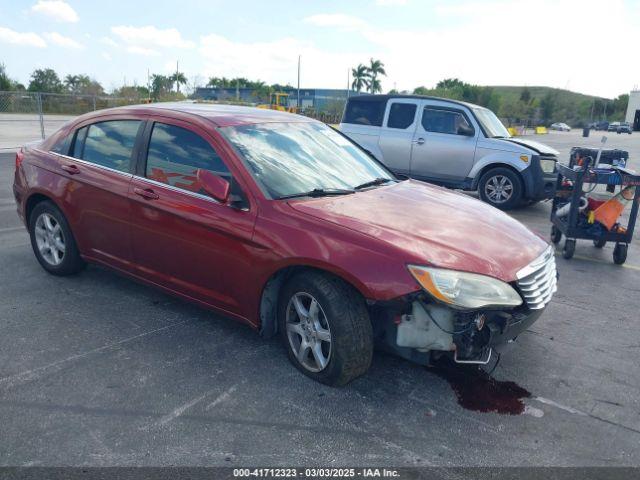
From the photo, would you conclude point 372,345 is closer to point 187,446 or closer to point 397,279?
point 397,279

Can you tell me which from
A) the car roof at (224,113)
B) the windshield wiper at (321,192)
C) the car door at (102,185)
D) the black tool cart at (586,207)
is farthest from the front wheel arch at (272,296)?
the black tool cart at (586,207)

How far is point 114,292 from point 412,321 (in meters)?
2.92

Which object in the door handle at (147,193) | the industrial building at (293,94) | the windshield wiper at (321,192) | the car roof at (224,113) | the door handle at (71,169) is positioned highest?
the industrial building at (293,94)

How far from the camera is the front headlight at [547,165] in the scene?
962cm

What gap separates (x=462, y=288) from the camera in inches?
114

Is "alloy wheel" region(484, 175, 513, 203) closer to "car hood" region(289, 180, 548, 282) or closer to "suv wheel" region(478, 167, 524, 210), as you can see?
"suv wheel" region(478, 167, 524, 210)

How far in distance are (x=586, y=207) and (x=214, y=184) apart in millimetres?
4898

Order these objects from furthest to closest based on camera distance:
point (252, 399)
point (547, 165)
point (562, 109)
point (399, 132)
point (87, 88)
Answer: point (562, 109), point (87, 88), point (399, 132), point (547, 165), point (252, 399)

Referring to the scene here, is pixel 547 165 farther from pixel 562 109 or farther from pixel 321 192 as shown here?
pixel 562 109

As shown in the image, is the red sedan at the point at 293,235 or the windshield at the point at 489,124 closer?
the red sedan at the point at 293,235

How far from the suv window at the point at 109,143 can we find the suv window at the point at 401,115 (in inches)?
273

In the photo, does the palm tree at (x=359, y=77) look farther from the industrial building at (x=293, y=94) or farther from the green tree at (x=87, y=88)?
the green tree at (x=87, y=88)

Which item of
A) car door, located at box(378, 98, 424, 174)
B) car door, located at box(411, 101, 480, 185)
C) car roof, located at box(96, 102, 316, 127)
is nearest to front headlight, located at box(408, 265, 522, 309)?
car roof, located at box(96, 102, 316, 127)

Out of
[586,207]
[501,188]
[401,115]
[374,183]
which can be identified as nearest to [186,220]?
[374,183]
